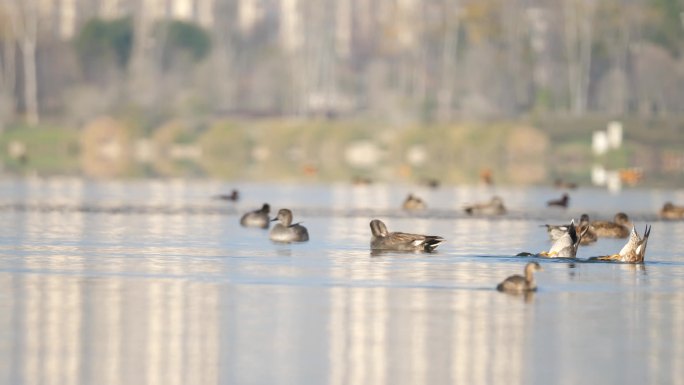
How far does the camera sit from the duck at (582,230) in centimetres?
3012

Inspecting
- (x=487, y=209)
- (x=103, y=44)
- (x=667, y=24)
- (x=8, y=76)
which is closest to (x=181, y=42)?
(x=103, y=44)

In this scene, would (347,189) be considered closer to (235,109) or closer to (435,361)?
(435,361)

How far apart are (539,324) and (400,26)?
13029 cm

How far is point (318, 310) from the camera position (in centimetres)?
2039

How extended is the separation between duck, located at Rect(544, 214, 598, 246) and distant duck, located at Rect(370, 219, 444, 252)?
2552 millimetres

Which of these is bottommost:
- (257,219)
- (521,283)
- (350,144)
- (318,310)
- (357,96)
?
(318,310)

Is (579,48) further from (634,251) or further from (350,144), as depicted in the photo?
(634,251)

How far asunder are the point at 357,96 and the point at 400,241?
12050 cm

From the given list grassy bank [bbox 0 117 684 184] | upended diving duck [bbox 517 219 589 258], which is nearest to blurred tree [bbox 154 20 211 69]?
grassy bank [bbox 0 117 684 184]

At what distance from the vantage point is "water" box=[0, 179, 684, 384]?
16.2 meters

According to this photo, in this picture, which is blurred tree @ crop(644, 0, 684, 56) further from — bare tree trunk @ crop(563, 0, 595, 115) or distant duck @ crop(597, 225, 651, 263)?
distant duck @ crop(597, 225, 651, 263)

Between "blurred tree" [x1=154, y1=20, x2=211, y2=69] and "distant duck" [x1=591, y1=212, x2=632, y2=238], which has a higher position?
"blurred tree" [x1=154, y1=20, x2=211, y2=69]

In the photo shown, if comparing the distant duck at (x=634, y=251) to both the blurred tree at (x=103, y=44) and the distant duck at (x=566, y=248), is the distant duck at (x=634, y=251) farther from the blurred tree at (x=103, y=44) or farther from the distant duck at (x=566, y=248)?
the blurred tree at (x=103, y=44)

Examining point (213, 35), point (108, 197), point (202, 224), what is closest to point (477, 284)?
point (202, 224)
